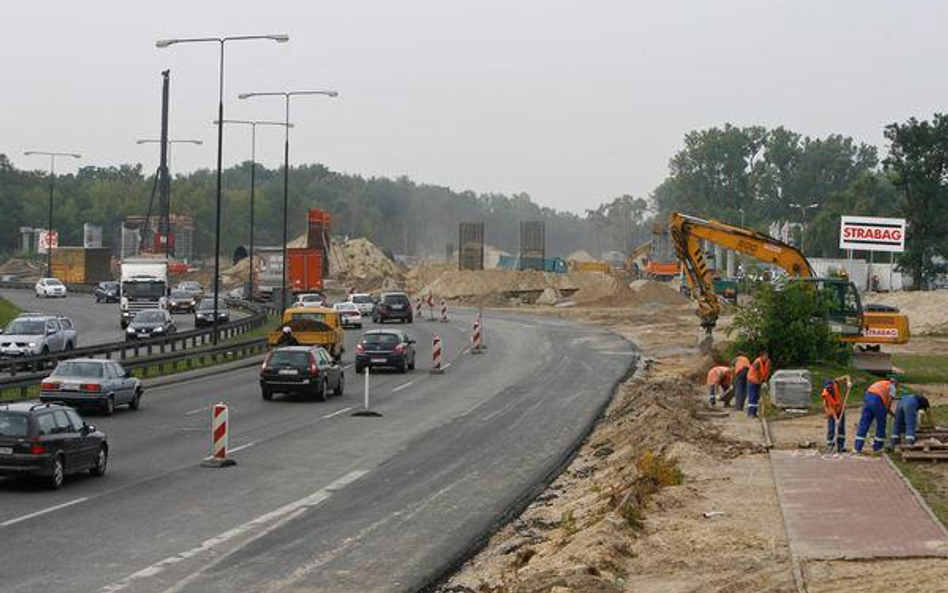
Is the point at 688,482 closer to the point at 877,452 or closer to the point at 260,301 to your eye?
the point at 877,452

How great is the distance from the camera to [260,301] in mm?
98062

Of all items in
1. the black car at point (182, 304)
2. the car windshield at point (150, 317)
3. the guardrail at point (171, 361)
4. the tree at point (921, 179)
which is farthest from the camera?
the tree at point (921, 179)

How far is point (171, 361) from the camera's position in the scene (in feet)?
153

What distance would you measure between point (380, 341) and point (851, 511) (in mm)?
31121

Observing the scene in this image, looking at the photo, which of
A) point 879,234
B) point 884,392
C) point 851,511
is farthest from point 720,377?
point 879,234

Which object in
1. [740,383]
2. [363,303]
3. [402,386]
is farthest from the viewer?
[363,303]

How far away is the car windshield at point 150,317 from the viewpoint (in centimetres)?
5969

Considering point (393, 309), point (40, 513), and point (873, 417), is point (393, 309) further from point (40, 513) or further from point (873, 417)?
point (40, 513)

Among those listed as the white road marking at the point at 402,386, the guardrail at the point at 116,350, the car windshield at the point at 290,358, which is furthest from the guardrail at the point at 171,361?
the white road marking at the point at 402,386

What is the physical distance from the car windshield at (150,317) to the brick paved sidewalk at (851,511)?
131 ft

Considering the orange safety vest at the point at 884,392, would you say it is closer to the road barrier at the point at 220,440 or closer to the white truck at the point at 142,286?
the road barrier at the point at 220,440

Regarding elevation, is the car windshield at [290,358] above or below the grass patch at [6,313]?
above

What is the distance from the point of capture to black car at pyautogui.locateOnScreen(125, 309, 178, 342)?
191ft

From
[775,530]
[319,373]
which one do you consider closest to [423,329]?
[319,373]
